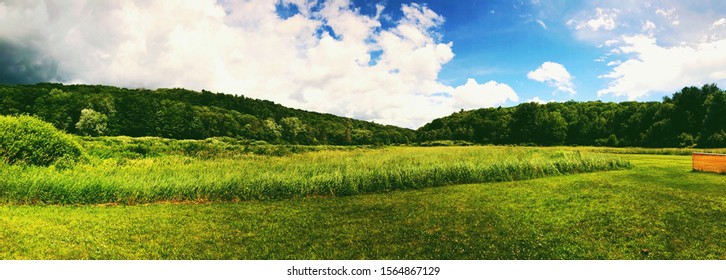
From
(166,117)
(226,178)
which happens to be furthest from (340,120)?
(226,178)

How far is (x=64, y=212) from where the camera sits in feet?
36.3

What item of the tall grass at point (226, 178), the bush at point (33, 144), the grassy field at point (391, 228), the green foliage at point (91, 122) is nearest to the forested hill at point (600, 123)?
the tall grass at point (226, 178)

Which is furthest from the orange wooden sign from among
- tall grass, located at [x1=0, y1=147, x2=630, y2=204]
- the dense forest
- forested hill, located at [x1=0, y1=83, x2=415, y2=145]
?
forested hill, located at [x1=0, y1=83, x2=415, y2=145]

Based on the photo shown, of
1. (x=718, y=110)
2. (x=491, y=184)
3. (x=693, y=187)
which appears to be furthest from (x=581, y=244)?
(x=718, y=110)

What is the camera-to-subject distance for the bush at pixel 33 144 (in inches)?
594

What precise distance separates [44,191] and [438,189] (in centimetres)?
1528

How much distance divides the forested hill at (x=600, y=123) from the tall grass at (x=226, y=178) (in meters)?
42.7

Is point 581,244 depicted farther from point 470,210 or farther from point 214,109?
point 214,109

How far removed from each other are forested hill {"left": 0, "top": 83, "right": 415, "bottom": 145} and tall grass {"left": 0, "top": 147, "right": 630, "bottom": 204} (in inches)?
174

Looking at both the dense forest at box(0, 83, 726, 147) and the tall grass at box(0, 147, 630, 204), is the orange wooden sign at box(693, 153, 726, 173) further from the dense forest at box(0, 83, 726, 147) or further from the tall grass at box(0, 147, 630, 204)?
the dense forest at box(0, 83, 726, 147)

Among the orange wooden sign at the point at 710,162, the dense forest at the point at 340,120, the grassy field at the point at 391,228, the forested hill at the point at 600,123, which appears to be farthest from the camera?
the forested hill at the point at 600,123

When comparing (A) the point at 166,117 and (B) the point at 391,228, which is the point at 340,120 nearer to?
(A) the point at 166,117

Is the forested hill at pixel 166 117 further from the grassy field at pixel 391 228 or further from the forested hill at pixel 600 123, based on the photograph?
the forested hill at pixel 600 123

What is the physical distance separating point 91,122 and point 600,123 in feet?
249
